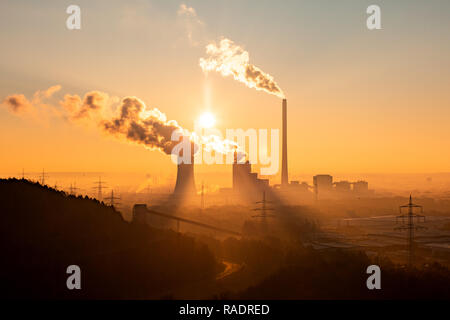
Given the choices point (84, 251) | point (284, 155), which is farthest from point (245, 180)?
point (84, 251)

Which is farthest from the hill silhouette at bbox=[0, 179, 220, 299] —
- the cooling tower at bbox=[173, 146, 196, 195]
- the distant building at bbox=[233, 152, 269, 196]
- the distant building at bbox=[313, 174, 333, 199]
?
the distant building at bbox=[313, 174, 333, 199]

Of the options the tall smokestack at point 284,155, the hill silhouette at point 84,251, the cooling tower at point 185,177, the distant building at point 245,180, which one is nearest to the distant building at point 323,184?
the tall smokestack at point 284,155

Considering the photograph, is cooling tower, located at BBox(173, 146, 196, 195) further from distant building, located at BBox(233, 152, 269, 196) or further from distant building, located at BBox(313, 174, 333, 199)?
distant building, located at BBox(313, 174, 333, 199)

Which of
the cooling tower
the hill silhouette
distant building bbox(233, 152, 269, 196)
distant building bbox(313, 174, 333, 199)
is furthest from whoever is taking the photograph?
distant building bbox(313, 174, 333, 199)

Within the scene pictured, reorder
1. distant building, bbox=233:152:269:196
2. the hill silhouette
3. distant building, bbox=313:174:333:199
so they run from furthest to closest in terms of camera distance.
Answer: distant building, bbox=313:174:333:199 → distant building, bbox=233:152:269:196 → the hill silhouette

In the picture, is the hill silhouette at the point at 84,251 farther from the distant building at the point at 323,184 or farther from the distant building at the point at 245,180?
the distant building at the point at 323,184

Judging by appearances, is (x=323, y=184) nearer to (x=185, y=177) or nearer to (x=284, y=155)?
(x=284, y=155)
